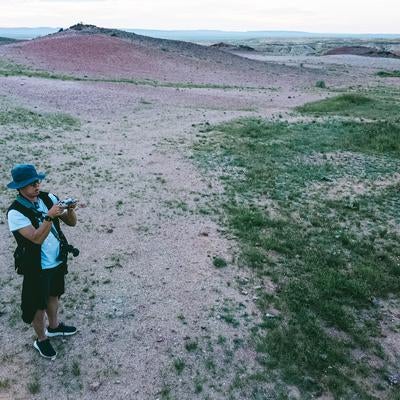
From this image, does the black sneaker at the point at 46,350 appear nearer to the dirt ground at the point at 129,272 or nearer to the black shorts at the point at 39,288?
the dirt ground at the point at 129,272

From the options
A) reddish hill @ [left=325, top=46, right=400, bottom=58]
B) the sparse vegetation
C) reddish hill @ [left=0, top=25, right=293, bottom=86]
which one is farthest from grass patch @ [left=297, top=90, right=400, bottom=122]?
reddish hill @ [left=325, top=46, right=400, bottom=58]

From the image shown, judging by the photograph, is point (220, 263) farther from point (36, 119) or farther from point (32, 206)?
point (36, 119)

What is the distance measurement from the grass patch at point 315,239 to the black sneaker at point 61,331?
8.58ft

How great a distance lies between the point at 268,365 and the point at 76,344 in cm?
261

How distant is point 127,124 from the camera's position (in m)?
18.5

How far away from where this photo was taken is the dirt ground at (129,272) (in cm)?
549

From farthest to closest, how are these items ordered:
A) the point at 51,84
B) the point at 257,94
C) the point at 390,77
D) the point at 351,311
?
the point at 390,77 < the point at 257,94 < the point at 51,84 < the point at 351,311

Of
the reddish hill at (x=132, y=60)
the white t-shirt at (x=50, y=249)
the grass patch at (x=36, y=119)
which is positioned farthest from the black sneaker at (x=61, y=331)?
the reddish hill at (x=132, y=60)

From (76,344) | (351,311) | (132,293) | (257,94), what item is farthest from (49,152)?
(257,94)

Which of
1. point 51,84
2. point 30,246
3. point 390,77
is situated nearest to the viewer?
point 30,246

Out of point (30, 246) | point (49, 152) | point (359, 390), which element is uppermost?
point (30, 246)

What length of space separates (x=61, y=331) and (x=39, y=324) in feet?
1.84

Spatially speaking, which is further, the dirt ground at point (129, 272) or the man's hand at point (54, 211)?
the dirt ground at point (129, 272)

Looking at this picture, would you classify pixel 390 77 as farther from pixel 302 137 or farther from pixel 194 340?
pixel 194 340
